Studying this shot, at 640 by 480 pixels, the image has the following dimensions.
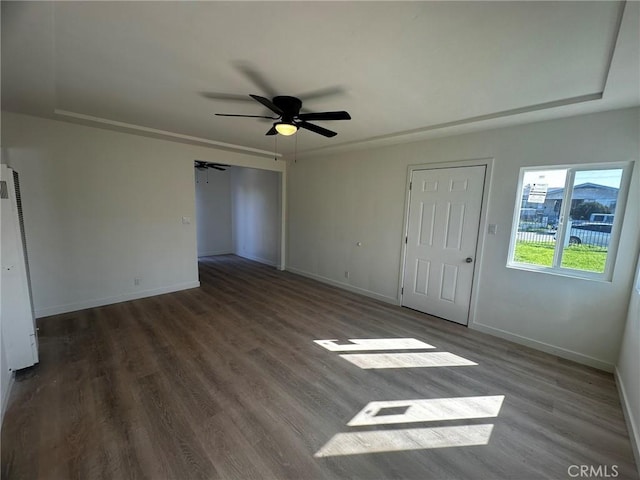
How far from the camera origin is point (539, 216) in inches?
114

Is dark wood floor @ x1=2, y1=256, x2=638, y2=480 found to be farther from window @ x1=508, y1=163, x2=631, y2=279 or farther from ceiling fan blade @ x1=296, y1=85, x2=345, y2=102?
ceiling fan blade @ x1=296, y1=85, x2=345, y2=102

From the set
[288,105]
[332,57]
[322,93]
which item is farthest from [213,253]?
[332,57]

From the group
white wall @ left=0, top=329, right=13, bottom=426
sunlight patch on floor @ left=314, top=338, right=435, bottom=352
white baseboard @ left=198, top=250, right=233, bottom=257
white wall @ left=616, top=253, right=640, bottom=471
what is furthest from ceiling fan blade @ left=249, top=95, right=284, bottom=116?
white baseboard @ left=198, top=250, right=233, bottom=257

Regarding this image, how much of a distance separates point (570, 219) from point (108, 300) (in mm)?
6123

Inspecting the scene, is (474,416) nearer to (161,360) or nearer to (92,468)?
(92,468)

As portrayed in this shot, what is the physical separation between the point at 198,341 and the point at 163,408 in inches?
38.2

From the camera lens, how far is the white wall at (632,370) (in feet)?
5.76

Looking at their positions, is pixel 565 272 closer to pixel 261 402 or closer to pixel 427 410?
pixel 427 410

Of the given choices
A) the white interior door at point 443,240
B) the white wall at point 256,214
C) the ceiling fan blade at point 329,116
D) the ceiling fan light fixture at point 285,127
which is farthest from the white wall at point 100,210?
the white interior door at point 443,240

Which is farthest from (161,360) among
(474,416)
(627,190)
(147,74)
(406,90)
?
(627,190)

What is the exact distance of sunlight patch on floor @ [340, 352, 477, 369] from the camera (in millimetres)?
2555

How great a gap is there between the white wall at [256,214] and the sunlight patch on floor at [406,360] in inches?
155

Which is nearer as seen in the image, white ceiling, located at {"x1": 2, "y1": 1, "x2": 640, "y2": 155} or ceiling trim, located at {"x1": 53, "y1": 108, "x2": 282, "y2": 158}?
white ceiling, located at {"x1": 2, "y1": 1, "x2": 640, "y2": 155}

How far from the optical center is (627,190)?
2.36m
